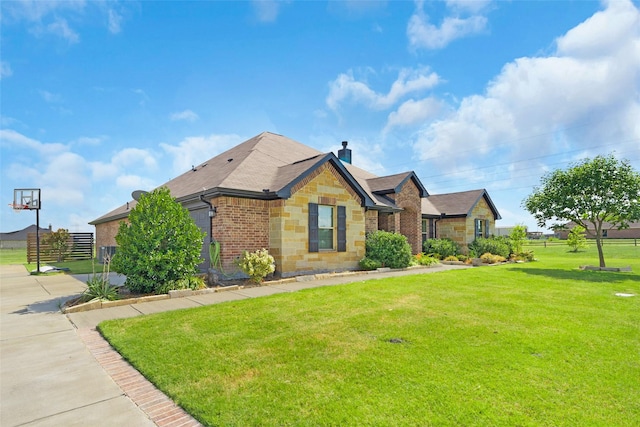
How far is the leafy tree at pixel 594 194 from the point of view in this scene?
1403cm

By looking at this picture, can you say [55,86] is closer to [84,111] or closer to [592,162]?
[84,111]

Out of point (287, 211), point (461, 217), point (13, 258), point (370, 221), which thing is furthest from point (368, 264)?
point (13, 258)

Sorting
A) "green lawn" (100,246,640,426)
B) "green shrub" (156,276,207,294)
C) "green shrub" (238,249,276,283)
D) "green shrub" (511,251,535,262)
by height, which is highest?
"green shrub" (238,249,276,283)

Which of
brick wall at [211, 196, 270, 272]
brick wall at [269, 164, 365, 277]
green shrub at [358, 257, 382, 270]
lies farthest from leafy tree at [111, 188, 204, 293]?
green shrub at [358, 257, 382, 270]

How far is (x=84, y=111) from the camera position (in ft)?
41.8

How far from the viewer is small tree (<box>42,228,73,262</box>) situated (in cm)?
2462

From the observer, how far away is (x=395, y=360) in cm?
423

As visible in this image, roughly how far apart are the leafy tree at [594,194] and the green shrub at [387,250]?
747cm

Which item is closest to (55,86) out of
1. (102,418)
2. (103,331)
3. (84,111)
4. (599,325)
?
(84,111)

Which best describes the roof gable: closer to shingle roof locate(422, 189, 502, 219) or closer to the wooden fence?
shingle roof locate(422, 189, 502, 219)

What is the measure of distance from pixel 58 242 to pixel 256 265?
23.3m

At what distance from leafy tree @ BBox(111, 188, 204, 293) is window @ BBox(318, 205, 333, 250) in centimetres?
504

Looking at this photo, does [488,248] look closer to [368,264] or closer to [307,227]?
[368,264]

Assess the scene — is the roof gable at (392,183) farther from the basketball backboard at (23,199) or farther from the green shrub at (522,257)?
the basketball backboard at (23,199)
